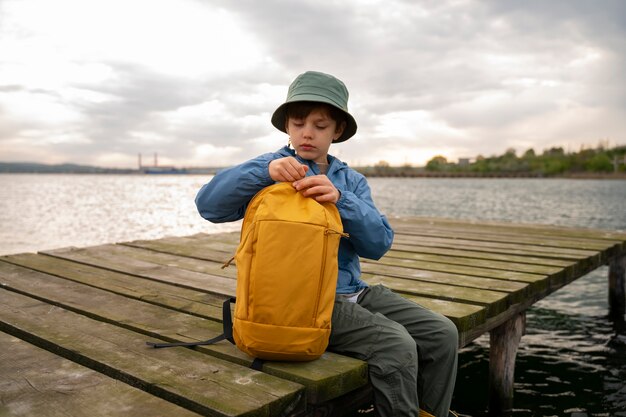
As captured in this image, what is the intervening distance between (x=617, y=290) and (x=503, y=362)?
15.0ft

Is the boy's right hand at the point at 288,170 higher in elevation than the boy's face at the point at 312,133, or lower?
lower

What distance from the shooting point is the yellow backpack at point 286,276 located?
6.62ft

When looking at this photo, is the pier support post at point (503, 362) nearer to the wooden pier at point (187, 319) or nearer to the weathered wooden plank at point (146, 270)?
the wooden pier at point (187, 319)

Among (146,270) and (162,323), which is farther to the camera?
(146,270)

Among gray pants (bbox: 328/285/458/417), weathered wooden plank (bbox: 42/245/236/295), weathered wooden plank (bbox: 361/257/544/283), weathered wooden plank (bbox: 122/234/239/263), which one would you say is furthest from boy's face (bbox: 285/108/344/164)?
weathered wooden plank (bbox: 122/234/239/263)

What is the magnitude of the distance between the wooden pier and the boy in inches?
6.0

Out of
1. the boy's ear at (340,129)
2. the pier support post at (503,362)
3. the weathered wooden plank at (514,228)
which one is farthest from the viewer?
the weathered wooden plank at (514,228)

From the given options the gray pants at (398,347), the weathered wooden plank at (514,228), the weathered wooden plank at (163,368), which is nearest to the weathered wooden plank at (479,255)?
the weathered wooden plank at (514,228)

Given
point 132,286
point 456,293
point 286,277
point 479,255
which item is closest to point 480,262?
point 479,255

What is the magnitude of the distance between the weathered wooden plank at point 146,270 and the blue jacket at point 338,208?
1.24m

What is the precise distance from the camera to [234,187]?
234 centimetres

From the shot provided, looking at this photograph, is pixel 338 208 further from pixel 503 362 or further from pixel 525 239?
pixel 525 239

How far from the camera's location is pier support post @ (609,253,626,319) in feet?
24.6

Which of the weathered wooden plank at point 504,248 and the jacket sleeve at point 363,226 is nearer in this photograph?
the jacket sleeve at point 363,226
